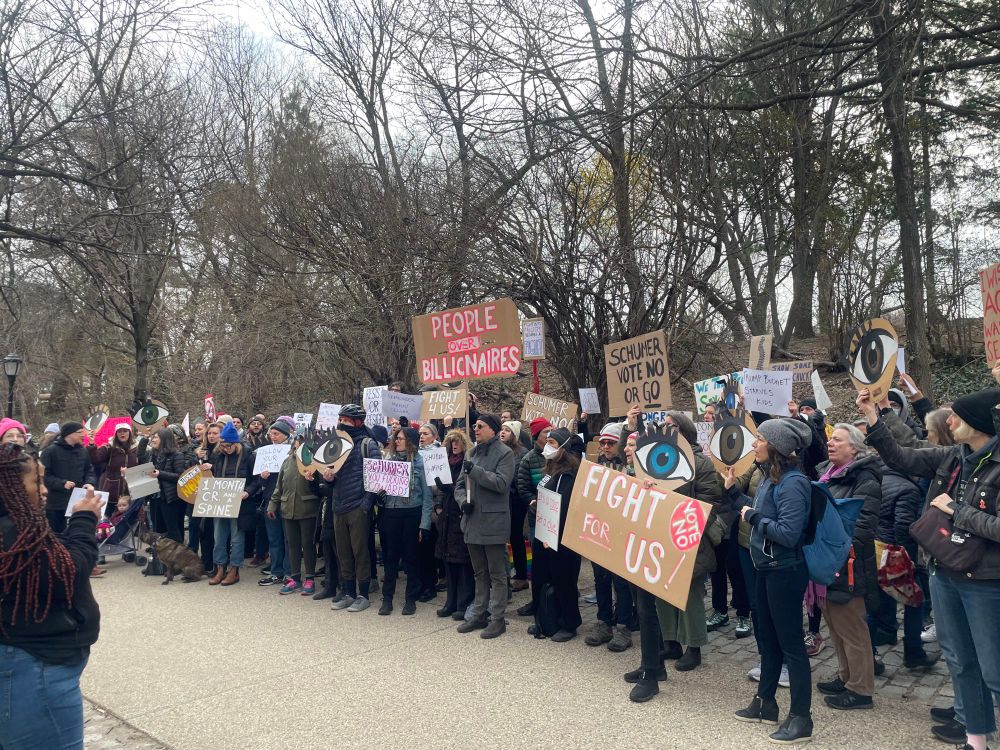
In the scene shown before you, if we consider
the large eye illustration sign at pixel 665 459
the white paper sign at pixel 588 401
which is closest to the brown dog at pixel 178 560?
the white paper sign at pixel 588 401

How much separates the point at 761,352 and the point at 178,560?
7.65m

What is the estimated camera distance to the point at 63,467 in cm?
962

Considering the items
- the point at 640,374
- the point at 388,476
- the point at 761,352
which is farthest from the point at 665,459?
the point at 761,352

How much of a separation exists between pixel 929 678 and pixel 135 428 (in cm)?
1123

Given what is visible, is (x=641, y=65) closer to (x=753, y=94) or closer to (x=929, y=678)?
(x=753, y=94)

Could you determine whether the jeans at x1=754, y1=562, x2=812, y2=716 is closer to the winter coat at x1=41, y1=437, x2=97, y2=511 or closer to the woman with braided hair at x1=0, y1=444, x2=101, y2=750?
the woman with braided hair at x1=0, y1=444, x2=101, y2=750

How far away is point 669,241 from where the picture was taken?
37.0 ft

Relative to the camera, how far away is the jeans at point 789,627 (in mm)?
4566

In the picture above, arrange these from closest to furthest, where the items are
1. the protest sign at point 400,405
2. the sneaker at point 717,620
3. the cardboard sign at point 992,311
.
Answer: the cardboard sign at point 992,311 < the sneaker at point 717,620 < the protest sign at point 400,405

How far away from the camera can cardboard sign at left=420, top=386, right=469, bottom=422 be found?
9.47 meters

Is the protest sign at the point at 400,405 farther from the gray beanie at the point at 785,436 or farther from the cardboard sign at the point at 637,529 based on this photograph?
the gray beanie at the point at 785,436

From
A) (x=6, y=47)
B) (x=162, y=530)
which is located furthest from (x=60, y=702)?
(x=6, y=47)

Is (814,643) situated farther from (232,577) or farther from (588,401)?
(232,577)

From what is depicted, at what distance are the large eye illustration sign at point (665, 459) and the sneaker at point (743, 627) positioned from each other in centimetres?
192
